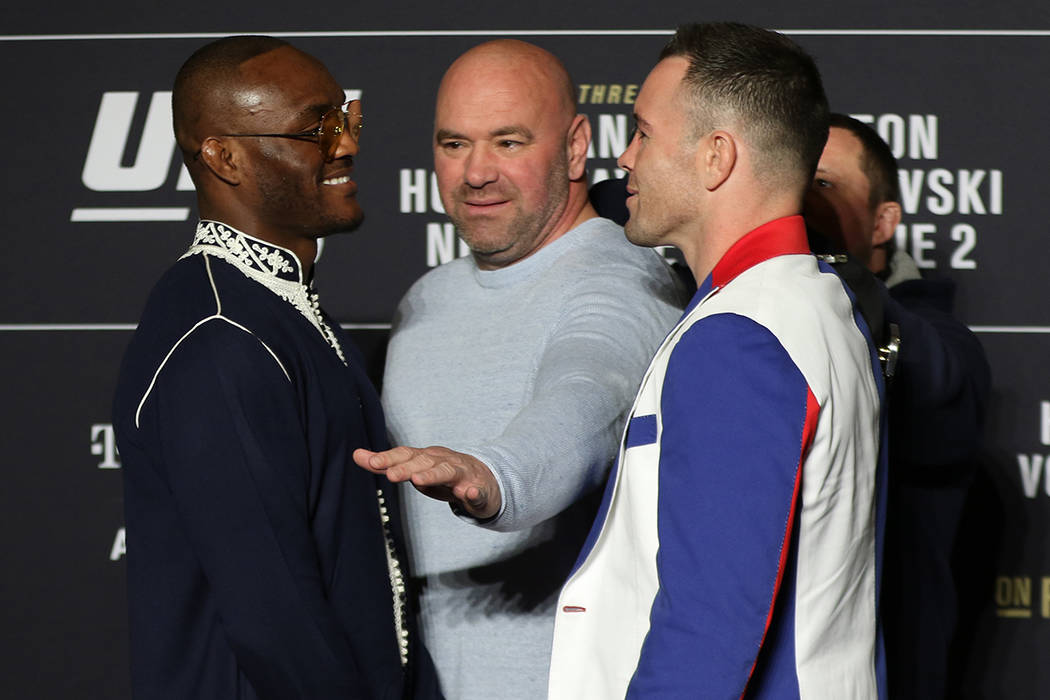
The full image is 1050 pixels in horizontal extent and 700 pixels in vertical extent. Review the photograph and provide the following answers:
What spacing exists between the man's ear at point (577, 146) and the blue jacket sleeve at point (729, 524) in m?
0.77

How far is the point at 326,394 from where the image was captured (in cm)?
137

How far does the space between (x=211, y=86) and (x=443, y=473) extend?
64cm

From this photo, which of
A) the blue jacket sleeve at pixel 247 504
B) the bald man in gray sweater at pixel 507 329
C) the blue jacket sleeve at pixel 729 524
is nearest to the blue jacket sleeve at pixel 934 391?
the bald man in gray sweater at pixel 507 329

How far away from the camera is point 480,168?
5.52 feet

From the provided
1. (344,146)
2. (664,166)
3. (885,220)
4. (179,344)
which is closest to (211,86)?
(344,146)

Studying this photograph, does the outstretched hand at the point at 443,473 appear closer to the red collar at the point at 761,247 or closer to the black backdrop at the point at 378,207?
the red collar at the point at 761,247

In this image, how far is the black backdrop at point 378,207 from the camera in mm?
2414

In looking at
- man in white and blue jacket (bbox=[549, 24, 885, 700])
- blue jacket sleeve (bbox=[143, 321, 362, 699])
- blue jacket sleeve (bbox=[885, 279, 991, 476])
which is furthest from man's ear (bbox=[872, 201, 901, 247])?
blue jacket sleeve (bbox=[143, 321, 362, 699])

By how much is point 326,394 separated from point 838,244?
1098 mm

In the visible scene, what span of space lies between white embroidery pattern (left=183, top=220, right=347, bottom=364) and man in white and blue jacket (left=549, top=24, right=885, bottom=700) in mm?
441

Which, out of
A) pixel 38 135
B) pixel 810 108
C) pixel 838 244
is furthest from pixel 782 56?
pixel 38 135

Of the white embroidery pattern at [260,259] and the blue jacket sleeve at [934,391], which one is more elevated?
the white embroidery pattern at [260,259]

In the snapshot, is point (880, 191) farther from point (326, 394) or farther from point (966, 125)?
point (326, 394)

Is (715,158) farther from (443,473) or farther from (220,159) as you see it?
(220,159)
